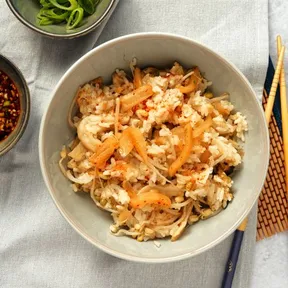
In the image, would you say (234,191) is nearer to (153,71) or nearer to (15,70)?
(153,71)

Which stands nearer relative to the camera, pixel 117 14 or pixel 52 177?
pixel 52 177

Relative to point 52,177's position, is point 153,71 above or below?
above

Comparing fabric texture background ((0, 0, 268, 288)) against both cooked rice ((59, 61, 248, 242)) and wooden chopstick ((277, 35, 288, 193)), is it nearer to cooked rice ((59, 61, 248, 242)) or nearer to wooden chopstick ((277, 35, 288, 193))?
wooden chopstick ((277, 35, 288, 193))

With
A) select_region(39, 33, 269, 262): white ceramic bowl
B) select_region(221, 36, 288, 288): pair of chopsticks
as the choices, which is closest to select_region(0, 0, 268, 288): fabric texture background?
select_region(221, 36, 288, 288): pair of chopsticks

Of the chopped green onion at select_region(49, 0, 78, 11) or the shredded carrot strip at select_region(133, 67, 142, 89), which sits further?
the chopped green onion at select_region(49, 0, 78, 11)

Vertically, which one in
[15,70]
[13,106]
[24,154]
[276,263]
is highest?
[15,70]

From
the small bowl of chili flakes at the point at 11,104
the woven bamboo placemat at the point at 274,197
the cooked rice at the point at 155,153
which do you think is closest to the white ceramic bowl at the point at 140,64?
the cooked rice at the point at 155,153

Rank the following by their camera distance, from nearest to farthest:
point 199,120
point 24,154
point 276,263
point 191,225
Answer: point 199,120 → point 191,225 → point 24,154 → point 276,263

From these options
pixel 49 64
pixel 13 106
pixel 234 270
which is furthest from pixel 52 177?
pixel 234 270
